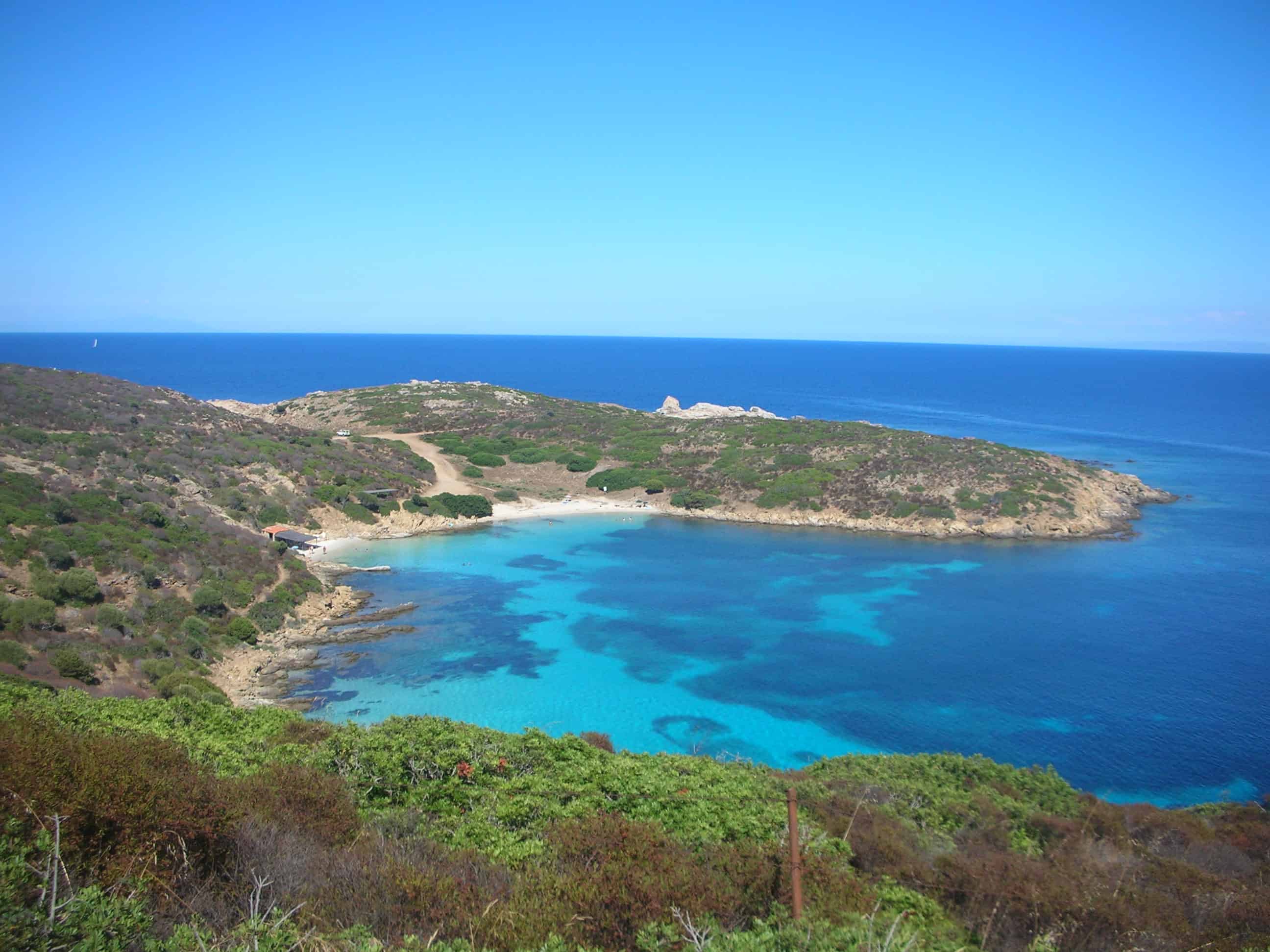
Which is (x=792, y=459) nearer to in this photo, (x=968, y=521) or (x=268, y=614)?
(x=968, y=521)

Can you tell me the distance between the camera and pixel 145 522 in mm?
32594

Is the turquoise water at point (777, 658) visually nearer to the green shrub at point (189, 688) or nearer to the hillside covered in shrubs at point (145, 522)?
the green shrub at point (189, 688)

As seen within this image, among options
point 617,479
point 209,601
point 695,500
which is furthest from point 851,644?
point 617,479

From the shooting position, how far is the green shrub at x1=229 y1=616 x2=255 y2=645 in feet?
91.0

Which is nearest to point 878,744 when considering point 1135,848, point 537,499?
point 1135,848

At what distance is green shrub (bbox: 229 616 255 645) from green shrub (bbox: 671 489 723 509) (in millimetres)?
30894

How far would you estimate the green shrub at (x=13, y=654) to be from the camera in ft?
68.0

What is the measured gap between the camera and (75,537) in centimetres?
2838

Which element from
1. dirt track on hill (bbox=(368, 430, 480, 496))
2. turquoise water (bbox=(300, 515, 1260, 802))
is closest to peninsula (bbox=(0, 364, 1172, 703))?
dirt track on hill (bbox=(368, 430, 480, 496))

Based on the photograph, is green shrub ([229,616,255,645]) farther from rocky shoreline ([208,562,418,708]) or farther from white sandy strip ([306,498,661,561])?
white sandy strip ([306,498,661,561])

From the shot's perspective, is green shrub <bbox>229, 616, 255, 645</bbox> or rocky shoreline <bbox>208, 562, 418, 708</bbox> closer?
rocky shoreline <bbox>208, 562, 418, 708</bbox>

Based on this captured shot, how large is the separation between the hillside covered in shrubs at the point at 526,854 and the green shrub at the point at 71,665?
741 cm

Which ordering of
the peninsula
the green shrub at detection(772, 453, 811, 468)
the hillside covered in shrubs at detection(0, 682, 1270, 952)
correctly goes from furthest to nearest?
the green shrub at detection(772, 453, 811, 468) < the peninsula < the hillside covered in shrubs at detection(0, 682, 1270, 952)

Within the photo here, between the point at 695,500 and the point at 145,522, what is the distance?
32.5 metres
